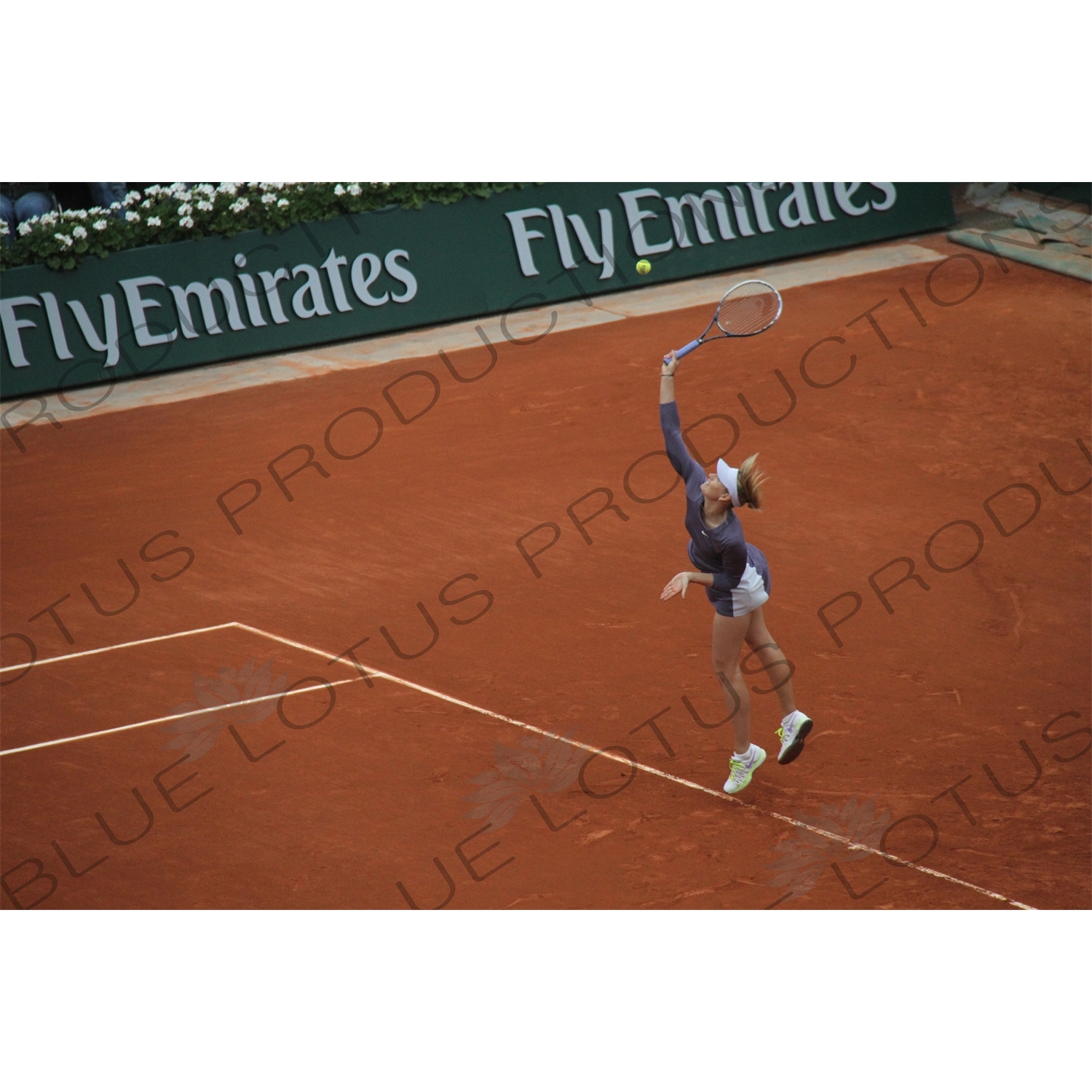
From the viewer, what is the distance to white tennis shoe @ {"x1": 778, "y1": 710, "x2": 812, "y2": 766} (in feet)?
21.6

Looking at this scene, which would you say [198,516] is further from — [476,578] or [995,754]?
[995,754]

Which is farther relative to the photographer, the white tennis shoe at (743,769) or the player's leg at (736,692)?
the white tennis shoe at (743,769)

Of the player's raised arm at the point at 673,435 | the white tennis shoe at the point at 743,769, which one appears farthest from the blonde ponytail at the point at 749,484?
the white tennis shoe at the point at 743,769

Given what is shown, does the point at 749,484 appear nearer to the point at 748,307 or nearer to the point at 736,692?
the point at 736,692

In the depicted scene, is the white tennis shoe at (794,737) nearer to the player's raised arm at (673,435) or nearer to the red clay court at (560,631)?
the red clay court at (560,631)

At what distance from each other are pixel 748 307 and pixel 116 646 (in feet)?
16.8

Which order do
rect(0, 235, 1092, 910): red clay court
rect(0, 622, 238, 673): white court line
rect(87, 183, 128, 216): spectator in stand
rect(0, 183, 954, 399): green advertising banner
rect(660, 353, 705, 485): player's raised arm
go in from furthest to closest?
rect(87, 183, 128, 216): spectator in stand → rect(0, 183, 954, 399): green advertising banner → rect(0, 622, 238, 673): white court line → rect(0, 235, 1092, 910): red clay court → rect(660, 353, 705, 485): player's raised arm

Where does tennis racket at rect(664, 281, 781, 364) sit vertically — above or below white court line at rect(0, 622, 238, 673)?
below

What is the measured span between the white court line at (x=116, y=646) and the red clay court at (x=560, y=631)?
3 cm

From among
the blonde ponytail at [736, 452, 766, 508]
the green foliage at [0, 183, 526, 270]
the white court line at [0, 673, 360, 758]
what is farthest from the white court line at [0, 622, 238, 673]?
the green foliage at [0, 183, 526, 270]

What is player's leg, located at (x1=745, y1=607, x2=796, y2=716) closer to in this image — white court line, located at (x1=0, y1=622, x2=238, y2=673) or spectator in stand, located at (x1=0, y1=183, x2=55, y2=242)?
white court line, located at (x1=0, y1=622, x2=238, y2=673)

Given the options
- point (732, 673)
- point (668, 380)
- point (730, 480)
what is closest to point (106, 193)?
point (668, 380)

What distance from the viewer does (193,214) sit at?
14109mm

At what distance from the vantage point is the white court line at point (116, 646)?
8.58 metres
